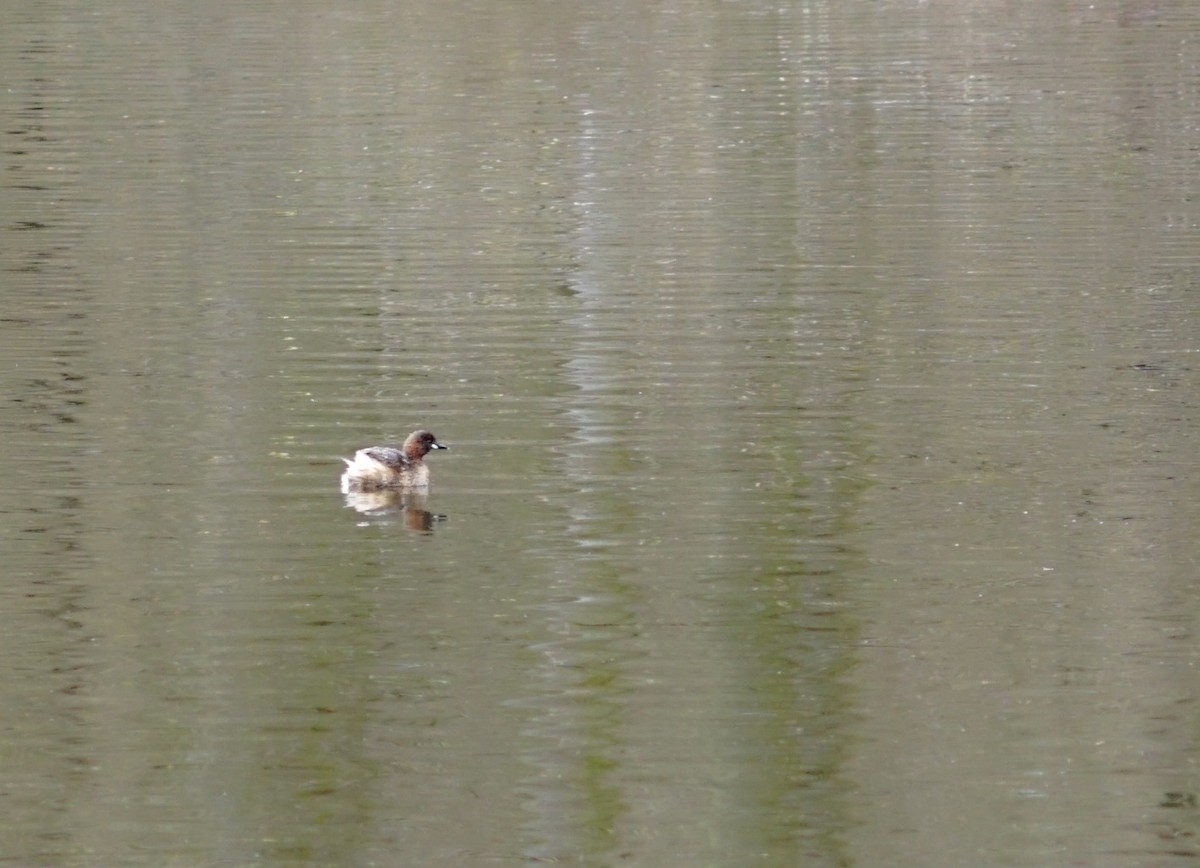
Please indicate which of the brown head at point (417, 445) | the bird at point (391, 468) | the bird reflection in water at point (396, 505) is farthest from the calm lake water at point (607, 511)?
the brown head at point (417, 445)

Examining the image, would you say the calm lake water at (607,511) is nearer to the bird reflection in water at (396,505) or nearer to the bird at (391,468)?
the bird reflection in water at (396,505)

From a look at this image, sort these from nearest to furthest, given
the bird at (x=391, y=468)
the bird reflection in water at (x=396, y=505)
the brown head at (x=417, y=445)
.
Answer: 1. the bird reflection in water at (x=396, y=505)
2. the bird at (x=391, y=468)
3. the brown head at (x=417, y=445)

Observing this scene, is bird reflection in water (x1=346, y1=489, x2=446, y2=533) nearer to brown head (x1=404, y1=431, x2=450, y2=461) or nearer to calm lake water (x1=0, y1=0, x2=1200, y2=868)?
calm lake water (x1=0, y1=0, x2=1200, y2=868)

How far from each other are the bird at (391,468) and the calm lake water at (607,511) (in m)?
0.17

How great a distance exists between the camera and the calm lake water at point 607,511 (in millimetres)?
9812

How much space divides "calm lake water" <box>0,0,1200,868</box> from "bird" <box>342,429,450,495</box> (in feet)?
0.56

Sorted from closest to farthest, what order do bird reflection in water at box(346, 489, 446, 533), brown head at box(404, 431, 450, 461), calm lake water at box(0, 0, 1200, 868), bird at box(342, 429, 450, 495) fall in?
calm lake water at box(0, 0, 1200, 868), bird reflection in water at box(346, 489, 446, 533), bird at box(342, 429, 450, 495), brown head at box(404, 431, 450, 461)

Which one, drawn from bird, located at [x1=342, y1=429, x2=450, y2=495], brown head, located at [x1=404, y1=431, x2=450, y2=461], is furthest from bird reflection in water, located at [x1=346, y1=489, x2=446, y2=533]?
brown head, located at [x1=404, y1=431, x2=450, y2=461]

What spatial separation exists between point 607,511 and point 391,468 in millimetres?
1133

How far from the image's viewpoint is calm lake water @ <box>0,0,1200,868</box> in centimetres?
981

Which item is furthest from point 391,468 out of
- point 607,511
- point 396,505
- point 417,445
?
point 607,511

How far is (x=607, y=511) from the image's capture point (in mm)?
13805

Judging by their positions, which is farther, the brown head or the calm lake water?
the brown head

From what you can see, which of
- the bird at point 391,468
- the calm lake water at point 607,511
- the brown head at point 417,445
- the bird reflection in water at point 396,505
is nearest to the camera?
the calm lake water at point 607,511
